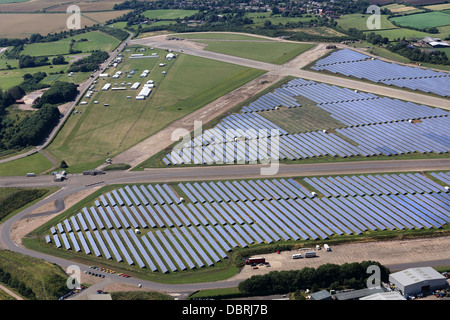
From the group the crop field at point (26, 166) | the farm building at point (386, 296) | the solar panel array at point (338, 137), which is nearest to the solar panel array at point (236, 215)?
the solar panel array at point (338, 137)

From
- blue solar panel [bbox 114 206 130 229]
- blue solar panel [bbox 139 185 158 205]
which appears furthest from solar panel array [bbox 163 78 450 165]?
blue solar panel [bbox 114 206 130 229]

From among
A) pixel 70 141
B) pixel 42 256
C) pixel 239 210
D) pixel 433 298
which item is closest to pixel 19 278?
pixel 42 256

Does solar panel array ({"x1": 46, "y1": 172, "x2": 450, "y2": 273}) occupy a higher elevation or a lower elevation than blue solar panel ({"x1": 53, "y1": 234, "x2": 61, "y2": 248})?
higher

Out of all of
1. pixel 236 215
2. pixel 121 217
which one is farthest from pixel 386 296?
pixel 121 217

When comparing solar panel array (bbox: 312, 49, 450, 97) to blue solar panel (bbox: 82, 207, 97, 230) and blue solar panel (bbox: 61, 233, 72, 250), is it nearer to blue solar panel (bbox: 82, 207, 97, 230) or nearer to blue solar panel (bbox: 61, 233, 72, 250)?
blue solar panel (bbox: 82, 207, 97, 230)

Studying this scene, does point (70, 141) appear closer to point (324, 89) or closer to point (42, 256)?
point (42, 256)

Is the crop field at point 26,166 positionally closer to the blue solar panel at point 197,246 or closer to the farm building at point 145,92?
the farm building at point 145,92

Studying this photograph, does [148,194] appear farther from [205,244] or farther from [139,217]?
[205,244]
